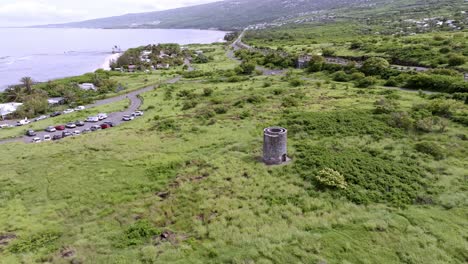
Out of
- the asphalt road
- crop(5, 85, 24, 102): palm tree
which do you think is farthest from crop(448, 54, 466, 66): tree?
crop(5, 85, 24, 102): palm tree

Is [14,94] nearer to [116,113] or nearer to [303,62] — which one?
[116,113]

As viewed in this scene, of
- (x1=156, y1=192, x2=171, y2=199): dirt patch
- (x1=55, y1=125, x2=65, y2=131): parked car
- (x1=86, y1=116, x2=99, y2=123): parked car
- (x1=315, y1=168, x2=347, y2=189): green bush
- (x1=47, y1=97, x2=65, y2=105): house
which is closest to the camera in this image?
(x1=315, y1=168, x2=347, y2=189): green bush

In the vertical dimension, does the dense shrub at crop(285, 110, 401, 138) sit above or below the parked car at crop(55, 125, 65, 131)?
above

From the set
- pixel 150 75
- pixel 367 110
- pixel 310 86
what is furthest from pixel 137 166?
pixel 150 75

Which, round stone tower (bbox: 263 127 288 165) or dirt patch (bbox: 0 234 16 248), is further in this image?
round stone tower (bbox: 263 127 288 165)

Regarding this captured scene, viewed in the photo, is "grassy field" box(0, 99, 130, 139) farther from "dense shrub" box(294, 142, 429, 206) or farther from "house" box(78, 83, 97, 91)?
"dense shrub" box(294, 142, 429, 206)

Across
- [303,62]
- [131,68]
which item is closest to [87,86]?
[131,68]

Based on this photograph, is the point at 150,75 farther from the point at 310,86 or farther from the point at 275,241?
the point at 275,241
